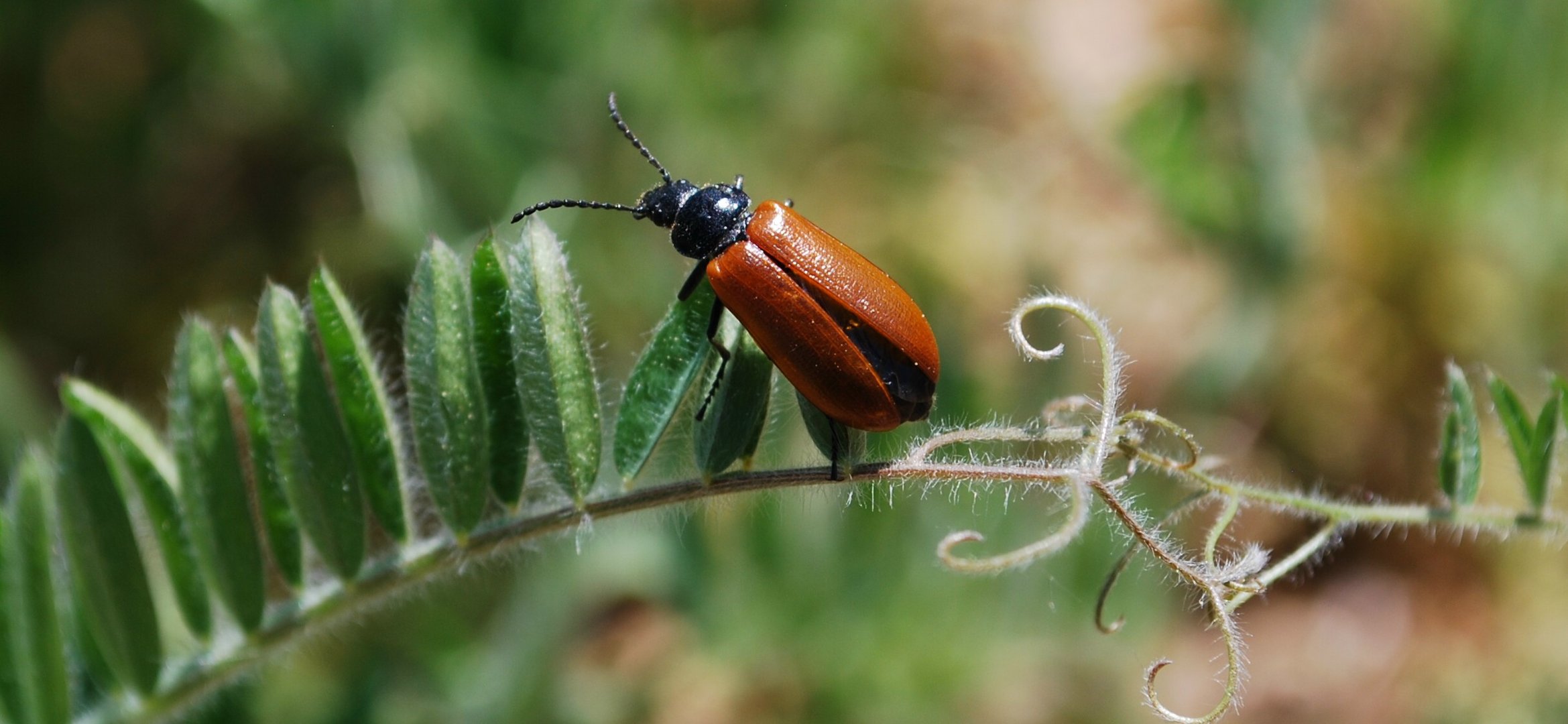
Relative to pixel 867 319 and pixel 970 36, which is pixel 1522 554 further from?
pixel 867 319

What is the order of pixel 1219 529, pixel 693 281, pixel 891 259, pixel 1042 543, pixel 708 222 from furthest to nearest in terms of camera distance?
pixel 891 259, pixel 708 222, pixel 693 281, pixel 1219 529, pixel 1042 543

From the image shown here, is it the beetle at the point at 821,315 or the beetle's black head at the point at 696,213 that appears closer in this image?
the beetle at the point at 821,315

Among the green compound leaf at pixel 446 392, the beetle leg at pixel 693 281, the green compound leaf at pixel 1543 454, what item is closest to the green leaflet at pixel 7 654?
the green compound leaf at pixel 446 392

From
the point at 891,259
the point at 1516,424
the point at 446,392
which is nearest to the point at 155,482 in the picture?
the point at 446,392

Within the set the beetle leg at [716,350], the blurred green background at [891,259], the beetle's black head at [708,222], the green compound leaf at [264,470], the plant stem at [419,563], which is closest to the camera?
the plant stem at [419,563]

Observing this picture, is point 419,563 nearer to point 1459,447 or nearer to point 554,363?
point 554,363

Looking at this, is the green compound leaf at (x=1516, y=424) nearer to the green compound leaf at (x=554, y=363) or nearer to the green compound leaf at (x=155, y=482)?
the green compound leaf at (x=554, y=363)
